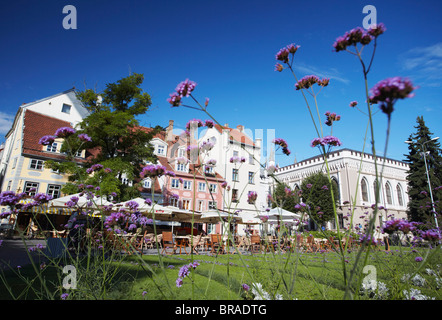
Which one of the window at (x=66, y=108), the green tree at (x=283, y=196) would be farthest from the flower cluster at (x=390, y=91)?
the window at (x=66, y=108)

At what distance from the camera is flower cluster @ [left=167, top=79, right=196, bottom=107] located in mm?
2109

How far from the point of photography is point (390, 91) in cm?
113

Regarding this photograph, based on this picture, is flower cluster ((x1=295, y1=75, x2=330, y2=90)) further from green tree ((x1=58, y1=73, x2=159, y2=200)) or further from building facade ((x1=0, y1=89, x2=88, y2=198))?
building facade ((x1=0, y1=89, x2=88, y2=198))

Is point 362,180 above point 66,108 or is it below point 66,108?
below

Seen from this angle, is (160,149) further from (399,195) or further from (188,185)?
(399,195)

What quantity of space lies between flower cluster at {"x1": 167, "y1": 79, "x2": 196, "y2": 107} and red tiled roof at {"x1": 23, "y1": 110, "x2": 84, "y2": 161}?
1001 inches

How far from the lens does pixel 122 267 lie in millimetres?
5461

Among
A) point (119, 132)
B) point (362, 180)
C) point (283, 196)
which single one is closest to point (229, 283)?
point (283, 196)

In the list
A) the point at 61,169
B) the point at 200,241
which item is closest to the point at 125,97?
the point at 61,169

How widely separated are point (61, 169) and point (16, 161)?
8.40 meters

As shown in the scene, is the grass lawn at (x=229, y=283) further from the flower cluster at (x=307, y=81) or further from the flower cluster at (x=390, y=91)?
the flower cluster at (x=307, y=81)

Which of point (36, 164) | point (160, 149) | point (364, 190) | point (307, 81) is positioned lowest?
point (307, 81)

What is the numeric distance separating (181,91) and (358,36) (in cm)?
134
